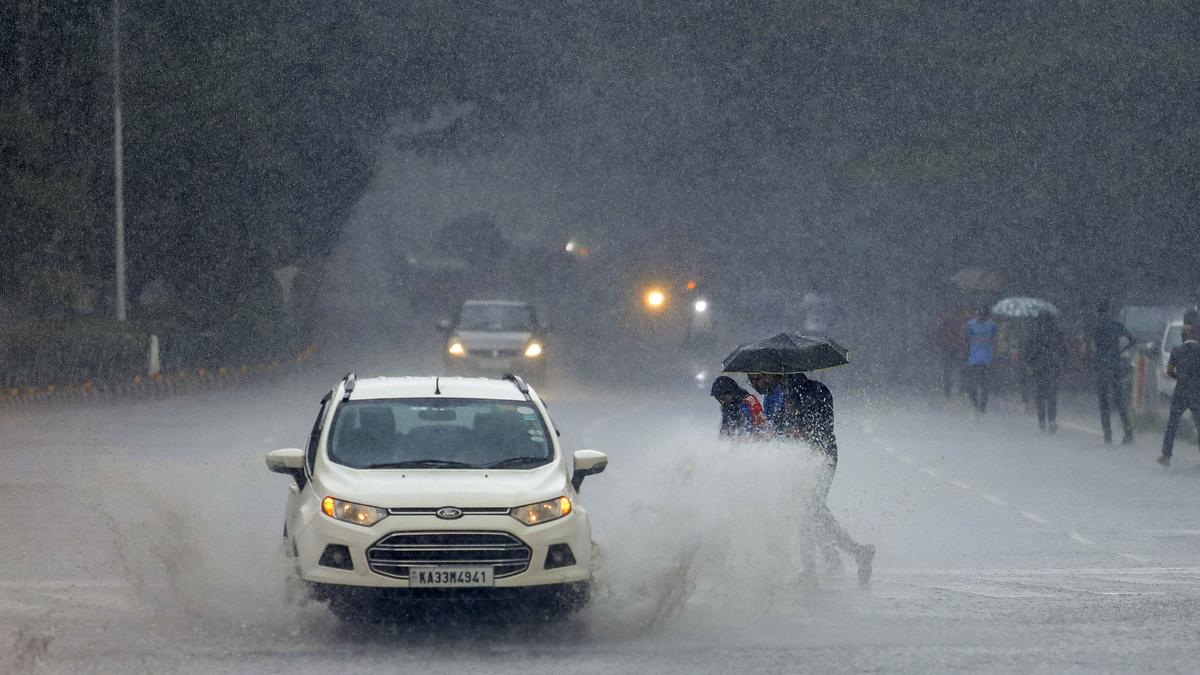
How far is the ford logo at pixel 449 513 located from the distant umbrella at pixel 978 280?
3397cm

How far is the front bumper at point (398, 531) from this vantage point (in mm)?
8875

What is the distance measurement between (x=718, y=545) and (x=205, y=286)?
37.9 m

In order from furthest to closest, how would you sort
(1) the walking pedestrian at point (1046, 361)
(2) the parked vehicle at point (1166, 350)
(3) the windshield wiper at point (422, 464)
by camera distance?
(2) the parked vehicle at point (1166, 350)
(1) the walking pedestrian at point (1046, 361)
(3) the windshield wiper at point (422, 464)

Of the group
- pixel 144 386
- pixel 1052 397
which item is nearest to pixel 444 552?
pixel 1052 397

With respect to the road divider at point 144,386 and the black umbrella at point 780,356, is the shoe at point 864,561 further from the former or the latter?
the road divider at point 144,386

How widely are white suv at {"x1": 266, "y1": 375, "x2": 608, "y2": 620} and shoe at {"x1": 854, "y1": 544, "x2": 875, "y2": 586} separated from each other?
195cm

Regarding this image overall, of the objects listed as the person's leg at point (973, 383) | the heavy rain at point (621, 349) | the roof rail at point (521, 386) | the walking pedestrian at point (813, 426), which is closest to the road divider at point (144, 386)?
the heavy rain at point (621, 349)

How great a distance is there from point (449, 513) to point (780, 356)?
2796mm

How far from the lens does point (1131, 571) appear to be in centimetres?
1191

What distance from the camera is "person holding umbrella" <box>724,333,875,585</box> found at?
10930 millimetres

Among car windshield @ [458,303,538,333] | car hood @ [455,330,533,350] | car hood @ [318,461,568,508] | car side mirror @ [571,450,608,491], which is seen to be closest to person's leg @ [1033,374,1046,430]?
car hood @ [455,330,533,350]

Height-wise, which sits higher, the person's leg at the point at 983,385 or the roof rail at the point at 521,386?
the roof rail at the point at 521,386

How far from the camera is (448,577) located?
8875mm

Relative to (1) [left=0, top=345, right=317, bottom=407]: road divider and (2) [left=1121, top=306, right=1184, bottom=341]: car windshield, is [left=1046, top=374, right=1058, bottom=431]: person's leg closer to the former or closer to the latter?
(2) [left=1121, top=306, right=1184, bottom=341]: car windshield
